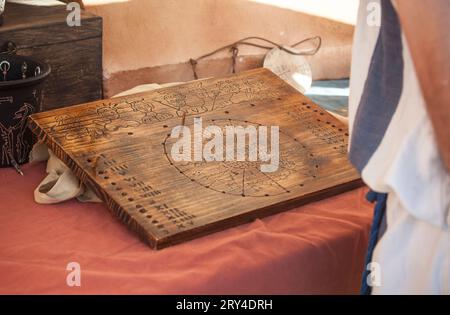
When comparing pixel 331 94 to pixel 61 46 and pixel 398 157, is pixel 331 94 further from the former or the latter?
pixel 398 157

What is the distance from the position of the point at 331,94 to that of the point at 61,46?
1264 mm

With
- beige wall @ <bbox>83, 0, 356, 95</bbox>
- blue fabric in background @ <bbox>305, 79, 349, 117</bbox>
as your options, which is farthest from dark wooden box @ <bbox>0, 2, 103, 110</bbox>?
blue fabric in background @ <bbox>305, 79, 349, 117</bbox>

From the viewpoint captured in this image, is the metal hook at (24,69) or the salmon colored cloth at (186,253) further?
the metal hook at (24,69)

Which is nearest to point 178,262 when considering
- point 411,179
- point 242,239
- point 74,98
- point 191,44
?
point 242,239

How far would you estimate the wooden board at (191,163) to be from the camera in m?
1.85

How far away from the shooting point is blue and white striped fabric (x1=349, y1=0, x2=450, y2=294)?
1443mm

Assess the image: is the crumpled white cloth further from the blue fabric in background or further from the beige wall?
the blue fabric in background

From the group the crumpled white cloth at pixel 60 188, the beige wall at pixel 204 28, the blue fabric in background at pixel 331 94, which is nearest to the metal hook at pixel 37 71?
the crumpled white cloth at pixel 60 188

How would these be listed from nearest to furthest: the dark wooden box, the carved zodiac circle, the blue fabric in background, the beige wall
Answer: the carved zodiac circle < the dark wooden box < the beige wall < the blue fabric in background

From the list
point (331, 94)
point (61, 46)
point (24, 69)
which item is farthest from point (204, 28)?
point (24, 69)

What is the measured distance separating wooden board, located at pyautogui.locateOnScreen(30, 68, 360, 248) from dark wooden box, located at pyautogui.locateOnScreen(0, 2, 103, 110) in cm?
33

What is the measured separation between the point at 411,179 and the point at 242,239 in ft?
1.74

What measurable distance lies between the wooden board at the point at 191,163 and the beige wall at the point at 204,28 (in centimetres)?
62

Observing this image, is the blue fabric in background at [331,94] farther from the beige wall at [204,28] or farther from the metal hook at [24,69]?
the metal hook at [24,69]
